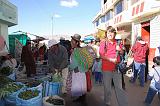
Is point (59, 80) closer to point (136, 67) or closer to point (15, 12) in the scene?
point (136, 67)

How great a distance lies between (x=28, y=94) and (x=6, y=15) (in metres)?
13.5

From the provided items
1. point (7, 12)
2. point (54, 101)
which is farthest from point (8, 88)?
point (7, 12)

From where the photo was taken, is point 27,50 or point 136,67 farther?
point 27,50

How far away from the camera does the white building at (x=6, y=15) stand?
1706 centimetres

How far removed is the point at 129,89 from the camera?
9.17 metres

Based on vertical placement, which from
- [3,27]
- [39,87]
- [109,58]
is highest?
[3,27]

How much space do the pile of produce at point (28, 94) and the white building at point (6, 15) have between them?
1180 cm

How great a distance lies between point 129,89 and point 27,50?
14.9 ft

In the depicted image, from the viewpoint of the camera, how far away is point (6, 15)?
18.2m

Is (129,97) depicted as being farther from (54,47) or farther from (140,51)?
(54,47)

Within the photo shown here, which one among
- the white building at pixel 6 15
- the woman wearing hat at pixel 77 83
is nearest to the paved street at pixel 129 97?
the woman wearing hat at pixel 77 83

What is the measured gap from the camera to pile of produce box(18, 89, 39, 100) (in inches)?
216

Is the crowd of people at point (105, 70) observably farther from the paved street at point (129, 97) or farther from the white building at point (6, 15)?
the white building at point (6, 15)

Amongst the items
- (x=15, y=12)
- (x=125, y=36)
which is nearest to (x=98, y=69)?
(x=15, y=12)
